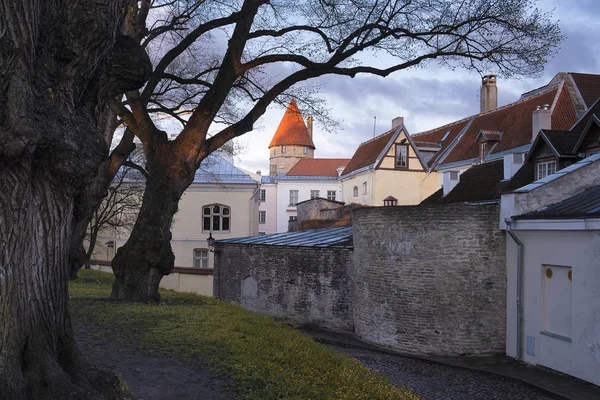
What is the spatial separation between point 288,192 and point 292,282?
48.0 m

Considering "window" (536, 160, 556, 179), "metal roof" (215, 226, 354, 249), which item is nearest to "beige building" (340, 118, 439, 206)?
"metal roof" (215, 226, 354, 249)

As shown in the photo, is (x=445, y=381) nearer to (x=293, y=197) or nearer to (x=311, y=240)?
(x=311, y=240)

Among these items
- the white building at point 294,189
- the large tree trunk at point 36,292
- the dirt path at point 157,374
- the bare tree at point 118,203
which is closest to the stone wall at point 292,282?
the bare tree at point 118,203

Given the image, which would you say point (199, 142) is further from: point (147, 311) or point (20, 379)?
point (20, 379)

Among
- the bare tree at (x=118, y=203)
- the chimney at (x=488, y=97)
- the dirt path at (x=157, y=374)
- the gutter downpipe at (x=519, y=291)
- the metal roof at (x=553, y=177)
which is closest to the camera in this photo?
the dirt path at (x=157, y=374)

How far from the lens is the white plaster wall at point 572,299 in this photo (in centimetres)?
1137

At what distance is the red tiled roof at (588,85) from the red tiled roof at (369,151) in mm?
15317

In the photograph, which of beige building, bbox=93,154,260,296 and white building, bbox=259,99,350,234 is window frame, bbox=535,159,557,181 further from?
white building, bbox=259,99,350,234

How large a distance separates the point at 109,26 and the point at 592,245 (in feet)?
32.6

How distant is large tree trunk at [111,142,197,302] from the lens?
1243 cm

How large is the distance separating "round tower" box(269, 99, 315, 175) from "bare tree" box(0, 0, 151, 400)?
73633 mm

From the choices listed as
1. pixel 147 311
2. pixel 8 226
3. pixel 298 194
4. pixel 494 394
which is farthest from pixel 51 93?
pixel 298 194

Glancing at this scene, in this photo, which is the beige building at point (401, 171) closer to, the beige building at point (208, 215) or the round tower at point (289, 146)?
the beige building at point (208, 215)

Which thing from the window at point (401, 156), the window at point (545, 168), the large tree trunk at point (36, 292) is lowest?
the large tree trunk at point (36, 292)
